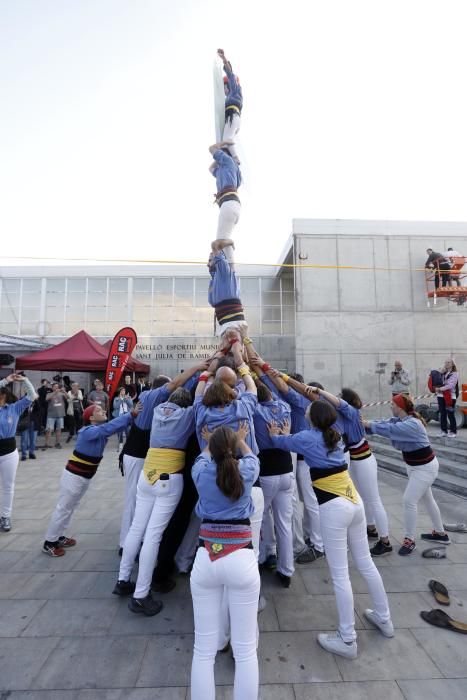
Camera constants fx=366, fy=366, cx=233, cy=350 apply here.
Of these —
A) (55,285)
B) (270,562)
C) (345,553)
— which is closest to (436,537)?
(270,562)

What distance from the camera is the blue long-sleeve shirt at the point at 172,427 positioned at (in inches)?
128

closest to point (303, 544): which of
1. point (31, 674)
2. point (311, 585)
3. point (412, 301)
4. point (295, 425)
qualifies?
point (311, 585)

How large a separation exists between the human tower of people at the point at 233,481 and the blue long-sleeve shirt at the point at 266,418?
0.02 metres

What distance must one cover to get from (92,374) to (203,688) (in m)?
17.6

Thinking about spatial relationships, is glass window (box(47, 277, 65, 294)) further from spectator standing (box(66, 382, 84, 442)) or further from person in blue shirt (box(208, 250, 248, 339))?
person in blue shirt (box(208, 250, 248, 339))

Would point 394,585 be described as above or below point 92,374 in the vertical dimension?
below

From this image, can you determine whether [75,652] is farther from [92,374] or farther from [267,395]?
[92,374]

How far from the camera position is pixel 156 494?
314 centimetres

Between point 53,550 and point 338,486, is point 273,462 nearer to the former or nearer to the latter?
point 338,486

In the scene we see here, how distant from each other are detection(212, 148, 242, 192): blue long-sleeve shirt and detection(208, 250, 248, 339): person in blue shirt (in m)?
0.93

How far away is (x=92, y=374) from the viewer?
59.4 feet

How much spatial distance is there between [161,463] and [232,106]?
484cm

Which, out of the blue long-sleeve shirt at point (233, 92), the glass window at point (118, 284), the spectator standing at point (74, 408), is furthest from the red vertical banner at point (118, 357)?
the glass window at point (118, 284)

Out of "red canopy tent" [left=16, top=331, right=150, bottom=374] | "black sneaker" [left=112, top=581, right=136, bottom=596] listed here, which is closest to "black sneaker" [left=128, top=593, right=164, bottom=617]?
"black sneaker" [left=112, top=581, right=136, bottom=596]
